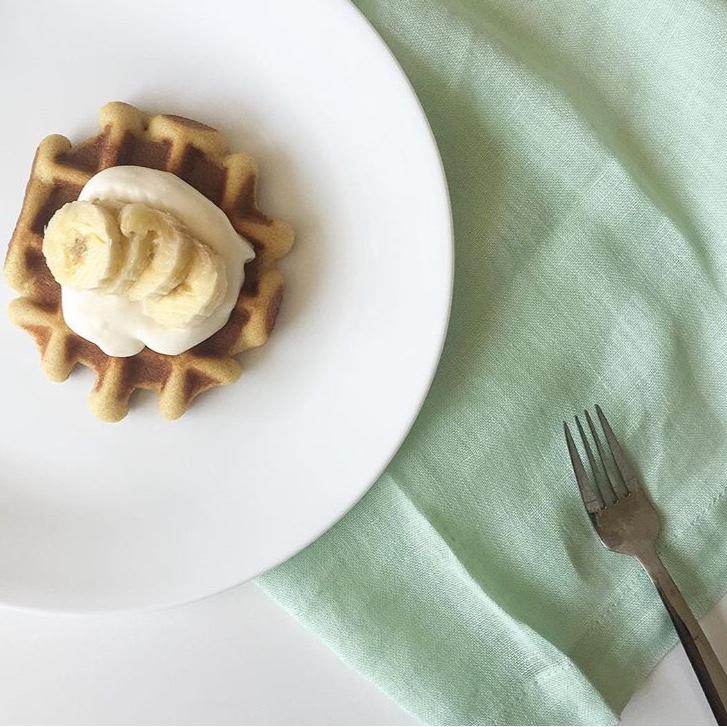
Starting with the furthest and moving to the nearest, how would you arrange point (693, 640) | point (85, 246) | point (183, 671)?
point (183, 671), point (693, 640), point (85, 246)

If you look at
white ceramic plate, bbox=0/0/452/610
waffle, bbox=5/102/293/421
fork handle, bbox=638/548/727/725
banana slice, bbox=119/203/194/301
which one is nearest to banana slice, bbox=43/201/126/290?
banana slice, bbox=119/203/194/301

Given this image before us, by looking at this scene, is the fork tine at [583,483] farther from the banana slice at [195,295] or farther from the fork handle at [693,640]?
the banana slice at [195,295]

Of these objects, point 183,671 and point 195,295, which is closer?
point 195,295

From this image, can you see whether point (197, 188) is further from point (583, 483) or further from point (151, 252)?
point (583, 483)

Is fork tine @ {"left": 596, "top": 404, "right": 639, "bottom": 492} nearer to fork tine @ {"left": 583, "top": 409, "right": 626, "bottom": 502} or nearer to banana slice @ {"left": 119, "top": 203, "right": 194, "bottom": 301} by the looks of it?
fork tine @ {"left": 583, "top": 409, "right": 626, "bottom": 502}

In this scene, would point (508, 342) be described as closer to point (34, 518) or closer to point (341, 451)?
point (341, 451)

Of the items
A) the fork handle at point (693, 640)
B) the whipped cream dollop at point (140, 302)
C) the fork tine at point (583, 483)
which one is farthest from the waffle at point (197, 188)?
the fork handle at point (693, 640)

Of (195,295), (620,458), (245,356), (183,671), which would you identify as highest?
(620,458)

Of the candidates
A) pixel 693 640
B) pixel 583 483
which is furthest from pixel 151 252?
pixel 693 640
